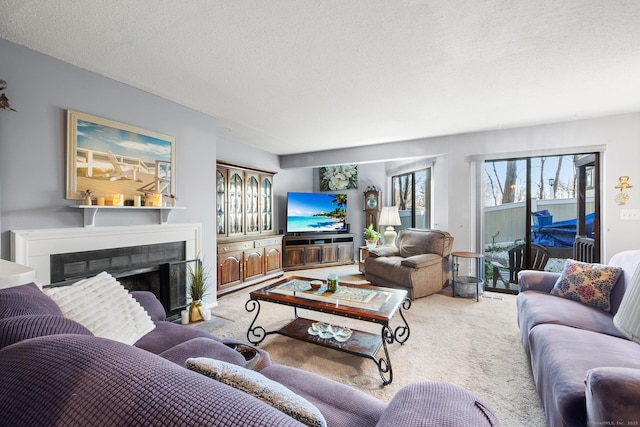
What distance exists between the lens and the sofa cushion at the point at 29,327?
684mm

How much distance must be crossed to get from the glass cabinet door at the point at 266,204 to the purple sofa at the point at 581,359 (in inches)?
149

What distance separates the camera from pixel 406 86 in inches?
98.2

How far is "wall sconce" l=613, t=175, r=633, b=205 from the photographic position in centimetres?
322

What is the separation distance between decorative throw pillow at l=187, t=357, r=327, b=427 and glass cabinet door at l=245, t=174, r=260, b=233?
3905mm

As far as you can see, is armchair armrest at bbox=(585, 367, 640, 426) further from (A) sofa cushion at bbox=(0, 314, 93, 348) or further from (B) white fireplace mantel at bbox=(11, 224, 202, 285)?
(B) white fireplace mantel at bbox=(11, 224, 202, 285)

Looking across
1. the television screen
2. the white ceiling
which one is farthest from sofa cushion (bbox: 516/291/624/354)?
the television screen

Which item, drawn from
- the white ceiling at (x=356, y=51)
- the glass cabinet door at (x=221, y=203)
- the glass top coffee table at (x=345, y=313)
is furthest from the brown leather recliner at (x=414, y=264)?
the glass cabinet door at (x=221, y=203)

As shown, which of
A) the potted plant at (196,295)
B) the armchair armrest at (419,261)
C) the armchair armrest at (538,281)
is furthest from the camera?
the armchair armrest at (419,261)

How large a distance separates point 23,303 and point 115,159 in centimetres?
185

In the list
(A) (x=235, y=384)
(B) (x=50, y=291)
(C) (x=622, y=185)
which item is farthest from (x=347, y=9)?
(C) (x=622, y=185)

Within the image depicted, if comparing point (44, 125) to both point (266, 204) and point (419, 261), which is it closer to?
point (266, 204)

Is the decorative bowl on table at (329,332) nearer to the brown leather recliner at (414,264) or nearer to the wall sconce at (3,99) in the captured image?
the brown leather recliner at (414,264)

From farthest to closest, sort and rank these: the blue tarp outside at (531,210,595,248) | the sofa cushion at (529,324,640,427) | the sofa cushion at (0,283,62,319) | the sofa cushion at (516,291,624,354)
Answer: the blue tarp outside at (531,210,595,248) < the sofa cushion at (516,291,624,354) < the sofa cushion at (529,324,640,427) < the sofa cushion at (0,283,62,319)

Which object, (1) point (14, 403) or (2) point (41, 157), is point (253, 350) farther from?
(2) point (41, 157)
